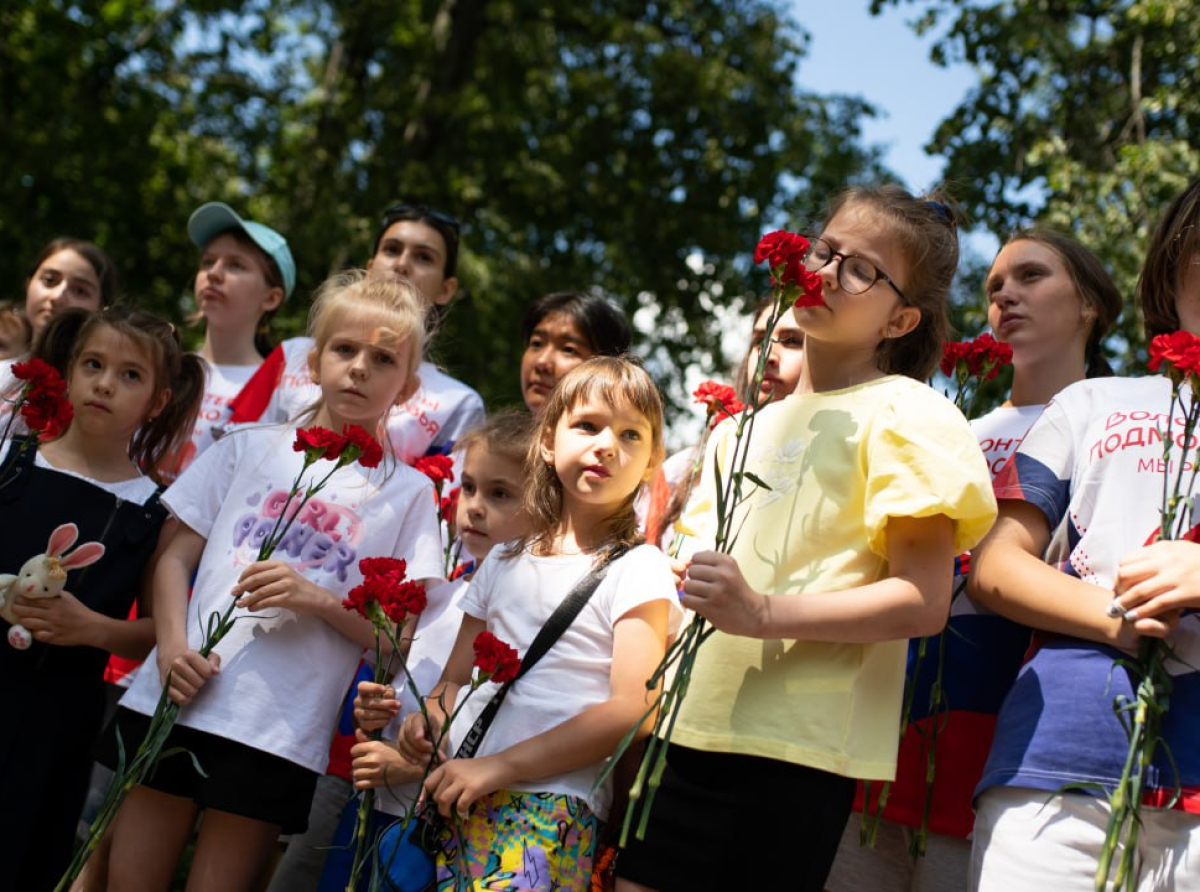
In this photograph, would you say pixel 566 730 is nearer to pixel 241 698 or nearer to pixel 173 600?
pixel 241 698

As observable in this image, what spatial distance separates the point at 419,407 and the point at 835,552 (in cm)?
241

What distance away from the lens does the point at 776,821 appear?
2414 millimetres

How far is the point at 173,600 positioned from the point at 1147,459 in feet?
8.30

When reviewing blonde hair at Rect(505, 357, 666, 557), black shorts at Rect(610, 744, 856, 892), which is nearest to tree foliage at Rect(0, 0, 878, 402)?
blonde hair at Rect(505, 357, 666, 557)

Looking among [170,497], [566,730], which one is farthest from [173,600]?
[566,730]

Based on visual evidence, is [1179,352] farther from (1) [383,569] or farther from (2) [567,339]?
(2) [567,339]

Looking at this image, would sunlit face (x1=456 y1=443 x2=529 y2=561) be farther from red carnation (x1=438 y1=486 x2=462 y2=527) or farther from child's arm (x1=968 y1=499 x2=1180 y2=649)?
child's arm (x1=968 y1=499 x2=1180 y2=649)

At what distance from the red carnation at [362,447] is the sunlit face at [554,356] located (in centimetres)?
141

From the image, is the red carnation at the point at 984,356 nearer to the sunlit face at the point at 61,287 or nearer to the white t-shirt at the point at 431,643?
the white t-shirt at the point at 431,643

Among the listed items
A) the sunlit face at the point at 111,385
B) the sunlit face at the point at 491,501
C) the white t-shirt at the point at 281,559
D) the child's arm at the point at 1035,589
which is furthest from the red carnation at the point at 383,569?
the sunlit face at the point at 111,385

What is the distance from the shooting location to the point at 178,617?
3369 mm

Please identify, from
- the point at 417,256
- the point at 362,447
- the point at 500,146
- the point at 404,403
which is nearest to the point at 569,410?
the point at 362,447

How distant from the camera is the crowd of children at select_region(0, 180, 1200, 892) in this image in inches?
94.3

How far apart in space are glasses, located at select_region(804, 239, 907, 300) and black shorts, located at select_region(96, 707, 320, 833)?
187 centimetres
